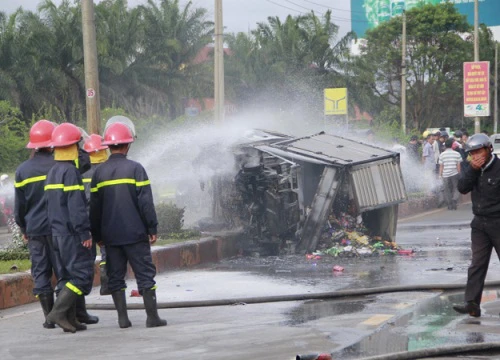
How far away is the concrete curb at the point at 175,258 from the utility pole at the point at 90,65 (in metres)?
2.30

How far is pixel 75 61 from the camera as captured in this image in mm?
55750

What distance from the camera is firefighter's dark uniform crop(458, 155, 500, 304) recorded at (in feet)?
29.5

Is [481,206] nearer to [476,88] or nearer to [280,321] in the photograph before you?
[280,321]

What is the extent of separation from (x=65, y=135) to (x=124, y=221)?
0.92 metres

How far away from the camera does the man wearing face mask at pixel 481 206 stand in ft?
29.5

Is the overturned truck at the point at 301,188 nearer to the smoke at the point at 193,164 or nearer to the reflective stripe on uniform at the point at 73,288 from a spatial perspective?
the smoke at the point at 193,164

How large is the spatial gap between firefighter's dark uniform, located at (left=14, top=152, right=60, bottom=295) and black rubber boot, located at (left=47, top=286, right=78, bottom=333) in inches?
16.9

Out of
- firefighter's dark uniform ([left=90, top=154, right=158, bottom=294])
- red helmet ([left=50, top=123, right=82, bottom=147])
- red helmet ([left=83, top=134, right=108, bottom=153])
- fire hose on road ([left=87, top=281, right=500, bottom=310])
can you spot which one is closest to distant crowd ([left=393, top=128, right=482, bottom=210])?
fire hose on road ([left=87, top=281, right=500, bottom=310])

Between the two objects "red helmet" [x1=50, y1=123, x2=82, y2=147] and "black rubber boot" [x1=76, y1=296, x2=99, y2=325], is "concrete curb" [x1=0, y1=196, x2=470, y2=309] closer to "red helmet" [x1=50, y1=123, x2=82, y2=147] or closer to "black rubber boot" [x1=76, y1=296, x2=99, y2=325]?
"black rubber boot" [x1=76, y1=296, x2=99, y2=325]

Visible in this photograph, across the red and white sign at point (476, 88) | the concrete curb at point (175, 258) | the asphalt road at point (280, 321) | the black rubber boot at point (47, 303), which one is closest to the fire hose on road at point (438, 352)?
the asphalt road at point (280, 321)

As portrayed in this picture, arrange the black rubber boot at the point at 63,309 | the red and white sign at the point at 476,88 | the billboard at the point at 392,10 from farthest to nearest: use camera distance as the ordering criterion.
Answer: the billboard at the point at 392,10, the red and white sign at the point at 476,88, the black rubber boot at the point at 63,309

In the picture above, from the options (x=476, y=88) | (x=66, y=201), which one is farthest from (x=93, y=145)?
(x=476, y=88)

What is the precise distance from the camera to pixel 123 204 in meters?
8.91

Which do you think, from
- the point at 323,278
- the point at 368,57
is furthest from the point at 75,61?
the point at 323,278
